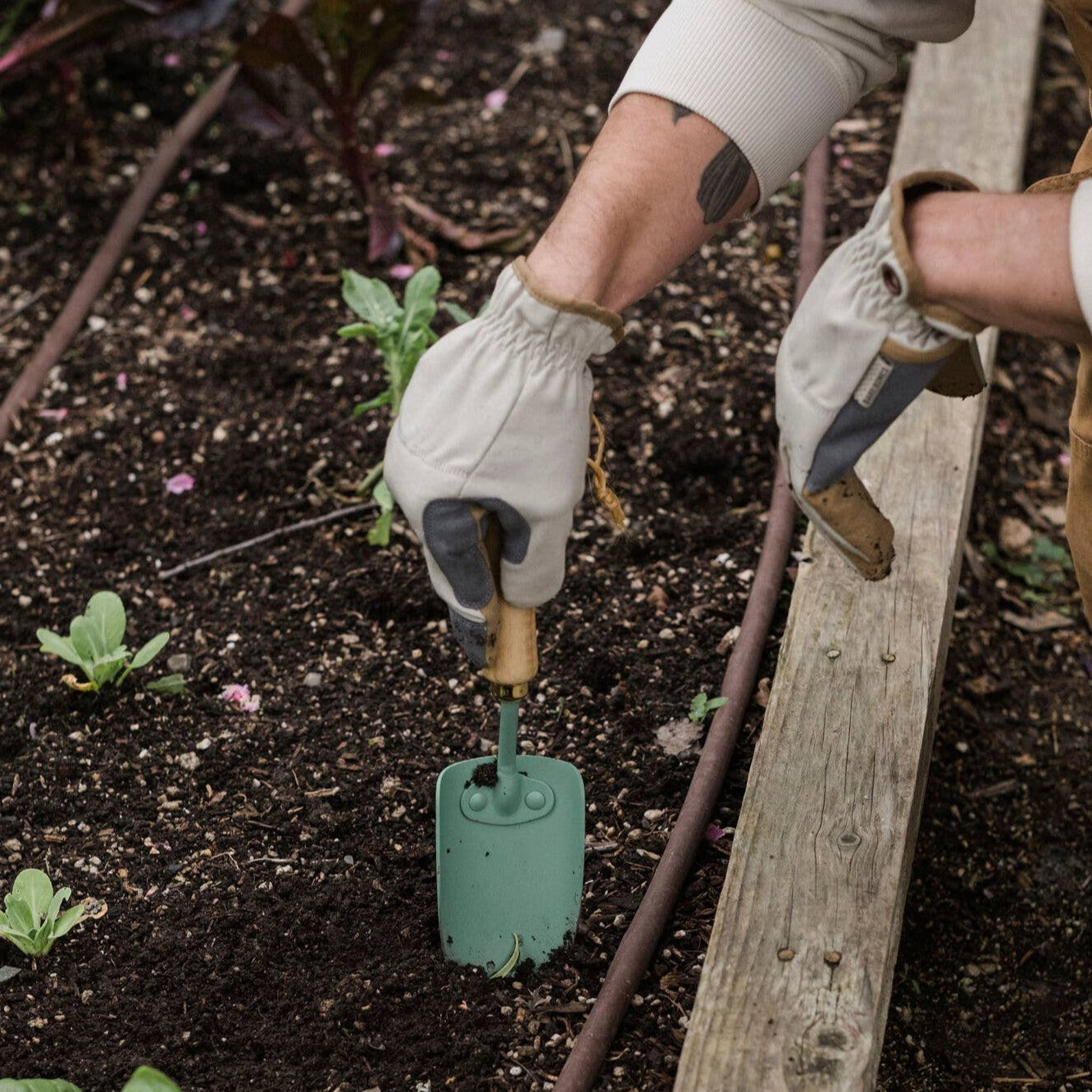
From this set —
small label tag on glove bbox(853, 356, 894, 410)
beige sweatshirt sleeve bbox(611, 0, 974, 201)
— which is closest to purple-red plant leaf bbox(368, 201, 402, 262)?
beige sweatshirt sleeve bbox(611, 0, 974, 201)

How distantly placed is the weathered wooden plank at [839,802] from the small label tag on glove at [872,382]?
1.89 feet

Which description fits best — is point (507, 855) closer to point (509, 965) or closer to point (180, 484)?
point (509, 965)

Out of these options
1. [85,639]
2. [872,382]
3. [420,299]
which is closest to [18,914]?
[85,639]

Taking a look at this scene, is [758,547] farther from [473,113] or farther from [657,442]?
[473,113]

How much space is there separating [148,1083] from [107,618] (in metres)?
0.75

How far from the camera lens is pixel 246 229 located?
266 centimetres

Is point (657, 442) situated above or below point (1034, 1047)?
above

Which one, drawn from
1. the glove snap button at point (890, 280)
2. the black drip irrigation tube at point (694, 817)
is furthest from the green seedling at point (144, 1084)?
the glove snap button at point (890, 280)

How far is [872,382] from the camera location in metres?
1.17

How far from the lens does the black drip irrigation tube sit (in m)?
1.41

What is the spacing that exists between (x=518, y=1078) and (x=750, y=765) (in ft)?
1.57

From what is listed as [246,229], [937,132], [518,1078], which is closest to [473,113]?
[246,229]

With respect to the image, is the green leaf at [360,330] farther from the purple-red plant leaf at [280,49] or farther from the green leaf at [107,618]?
the purple-red plant leaf at [280,49]

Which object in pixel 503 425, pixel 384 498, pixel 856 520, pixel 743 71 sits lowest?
pixel 384 498
